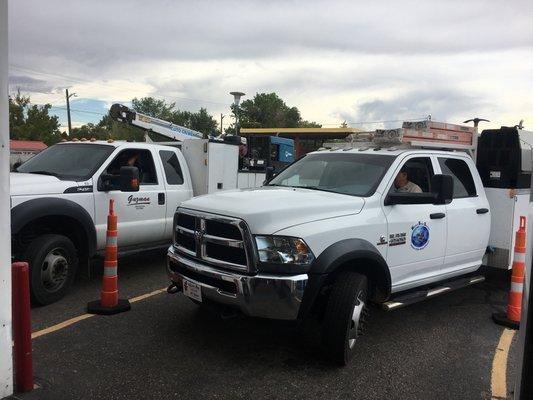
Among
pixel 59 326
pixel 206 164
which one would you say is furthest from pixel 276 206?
pixel 206 164

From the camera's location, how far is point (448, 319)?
221 inches

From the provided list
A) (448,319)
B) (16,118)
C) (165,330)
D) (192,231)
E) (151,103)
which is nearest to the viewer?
(192,231)

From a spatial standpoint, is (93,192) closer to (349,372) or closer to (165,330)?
(165,330)

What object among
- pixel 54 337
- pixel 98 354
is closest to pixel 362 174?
pixel 98 354

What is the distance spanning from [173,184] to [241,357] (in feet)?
12.4

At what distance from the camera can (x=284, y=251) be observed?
12.6 ft

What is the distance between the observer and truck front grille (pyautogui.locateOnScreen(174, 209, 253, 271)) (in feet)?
12.9

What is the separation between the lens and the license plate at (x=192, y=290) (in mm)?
4208

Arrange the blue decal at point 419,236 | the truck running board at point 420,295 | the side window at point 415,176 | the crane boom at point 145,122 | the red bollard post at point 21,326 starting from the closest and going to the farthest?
the red bollard post at point 21,326 < the truck running board at point 420,295 < the blue decal at point 419,236 < the side window at point 415,176 < the crane boom at point 145,122

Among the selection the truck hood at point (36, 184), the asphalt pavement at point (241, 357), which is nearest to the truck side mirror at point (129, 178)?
the truck hood at point (36, 184)

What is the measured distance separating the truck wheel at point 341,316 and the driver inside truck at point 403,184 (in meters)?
1.30

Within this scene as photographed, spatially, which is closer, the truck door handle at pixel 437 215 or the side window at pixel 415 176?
the truck door handle at pixel 437 215

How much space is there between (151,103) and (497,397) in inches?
3111

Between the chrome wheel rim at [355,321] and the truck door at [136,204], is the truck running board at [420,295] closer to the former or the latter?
the chrome wheel rim at [355,321]
